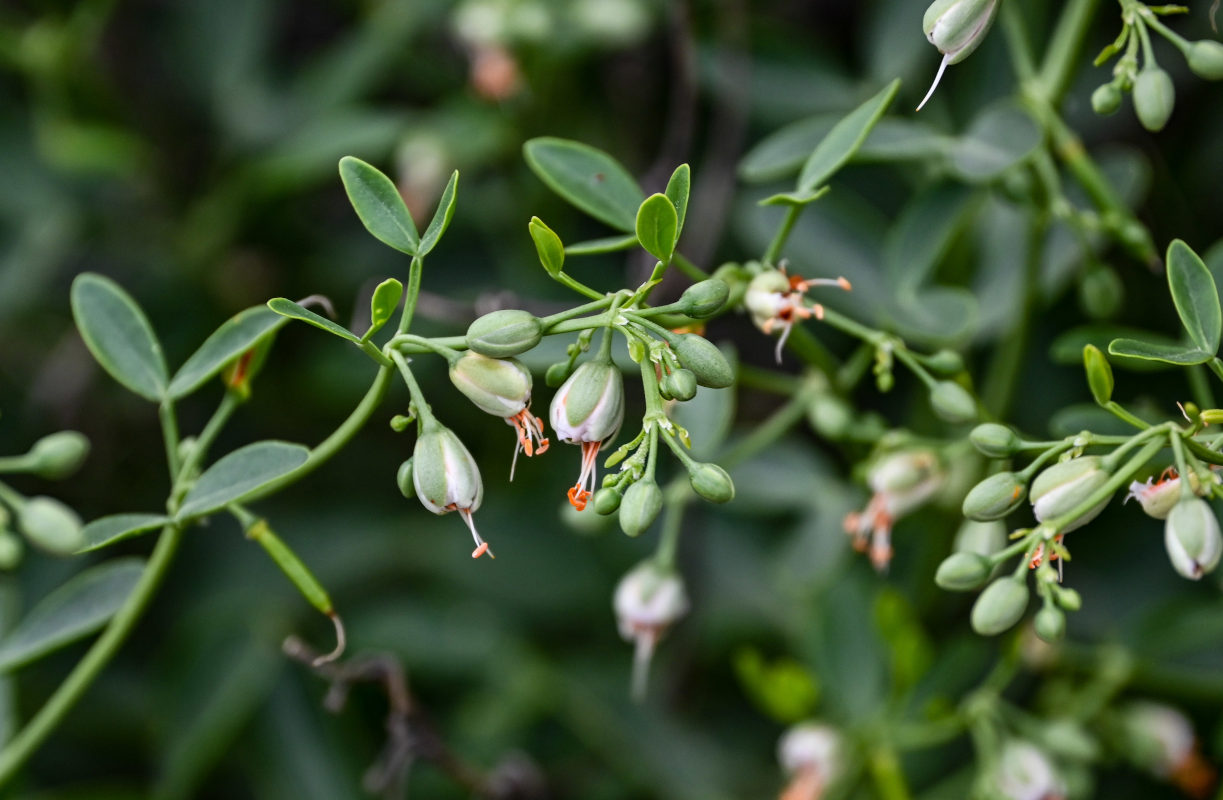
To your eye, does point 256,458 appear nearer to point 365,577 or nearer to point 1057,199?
point 1057,199

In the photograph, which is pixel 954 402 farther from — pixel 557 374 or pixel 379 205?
pixel 379 205

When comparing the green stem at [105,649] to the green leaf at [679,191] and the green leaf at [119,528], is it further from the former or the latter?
the green leaf at [679,191]

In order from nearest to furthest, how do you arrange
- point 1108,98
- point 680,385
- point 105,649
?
1. point 680,385
2. point 1108,98
3. point 105,649

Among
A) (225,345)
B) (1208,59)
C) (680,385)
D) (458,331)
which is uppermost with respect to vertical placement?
(1208,59)

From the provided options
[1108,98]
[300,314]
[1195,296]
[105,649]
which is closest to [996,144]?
[1108,98]

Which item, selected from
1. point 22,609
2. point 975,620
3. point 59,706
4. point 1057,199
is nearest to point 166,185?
point 22,609

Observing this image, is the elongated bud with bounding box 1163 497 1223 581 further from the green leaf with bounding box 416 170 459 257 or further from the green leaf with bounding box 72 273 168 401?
the green leaf with bounding box 72 273 168 401
